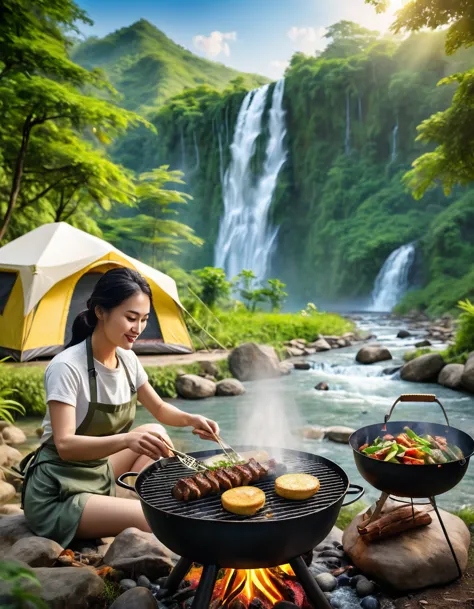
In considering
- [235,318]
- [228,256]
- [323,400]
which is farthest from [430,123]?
[228,256]

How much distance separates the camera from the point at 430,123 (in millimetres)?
7719

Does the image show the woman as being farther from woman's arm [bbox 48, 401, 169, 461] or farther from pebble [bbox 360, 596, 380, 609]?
pebble [bbox 360, 596, 380, 609]

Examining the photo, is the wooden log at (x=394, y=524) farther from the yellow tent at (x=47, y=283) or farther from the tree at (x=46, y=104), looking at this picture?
the tree at (x=46, y=104)

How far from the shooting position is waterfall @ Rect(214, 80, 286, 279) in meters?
30.3

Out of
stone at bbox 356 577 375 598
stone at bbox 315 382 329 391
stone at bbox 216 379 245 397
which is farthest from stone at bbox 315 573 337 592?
stone at bbox 315 382 329 391

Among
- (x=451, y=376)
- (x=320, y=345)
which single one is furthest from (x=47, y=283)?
(x=320, y=345)

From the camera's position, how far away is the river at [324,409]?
5980mm

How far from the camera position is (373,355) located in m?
11.6

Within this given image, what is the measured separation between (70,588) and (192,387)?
6.59 m

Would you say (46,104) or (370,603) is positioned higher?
(46,104)

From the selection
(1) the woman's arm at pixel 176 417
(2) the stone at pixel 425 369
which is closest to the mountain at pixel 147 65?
(2) the stone at pixel 425 369

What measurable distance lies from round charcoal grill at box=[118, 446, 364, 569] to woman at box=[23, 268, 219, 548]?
1.55 feet

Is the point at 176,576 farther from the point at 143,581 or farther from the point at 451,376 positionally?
the point at 451,376

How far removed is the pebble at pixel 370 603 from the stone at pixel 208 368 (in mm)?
7320
